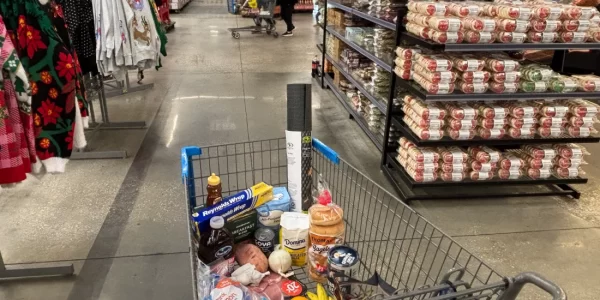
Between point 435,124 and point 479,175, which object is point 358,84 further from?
point 479,175

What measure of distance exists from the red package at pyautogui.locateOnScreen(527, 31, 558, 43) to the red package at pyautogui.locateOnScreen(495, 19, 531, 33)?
11 cm

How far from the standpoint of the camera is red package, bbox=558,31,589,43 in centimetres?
312

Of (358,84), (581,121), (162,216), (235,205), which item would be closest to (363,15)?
(358,84)

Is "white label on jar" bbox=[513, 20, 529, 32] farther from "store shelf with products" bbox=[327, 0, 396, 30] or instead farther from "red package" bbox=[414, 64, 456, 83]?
"store shelf with products" bbox=[327, 0, 396, 30]

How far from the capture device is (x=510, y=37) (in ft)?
9.87

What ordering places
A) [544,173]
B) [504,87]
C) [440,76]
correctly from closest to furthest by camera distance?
1. [440,76]
2. [504,87]
3. [544,173]

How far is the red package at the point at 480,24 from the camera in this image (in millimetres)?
2926

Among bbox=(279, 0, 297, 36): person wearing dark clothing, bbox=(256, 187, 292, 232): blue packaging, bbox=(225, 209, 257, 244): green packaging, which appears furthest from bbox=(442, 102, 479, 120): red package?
bbox=(279, 0, 297, 36): person wearing dark clothing

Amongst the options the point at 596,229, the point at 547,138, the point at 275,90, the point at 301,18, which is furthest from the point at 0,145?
the point at 301,18

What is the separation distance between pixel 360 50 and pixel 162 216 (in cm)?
253

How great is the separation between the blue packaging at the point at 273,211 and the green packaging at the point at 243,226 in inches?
1.2

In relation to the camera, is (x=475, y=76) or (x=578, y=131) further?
(x=578, y=131)

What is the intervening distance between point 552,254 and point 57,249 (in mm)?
3161

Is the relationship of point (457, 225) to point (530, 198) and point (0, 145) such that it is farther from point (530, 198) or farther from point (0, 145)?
point (0, 145)
